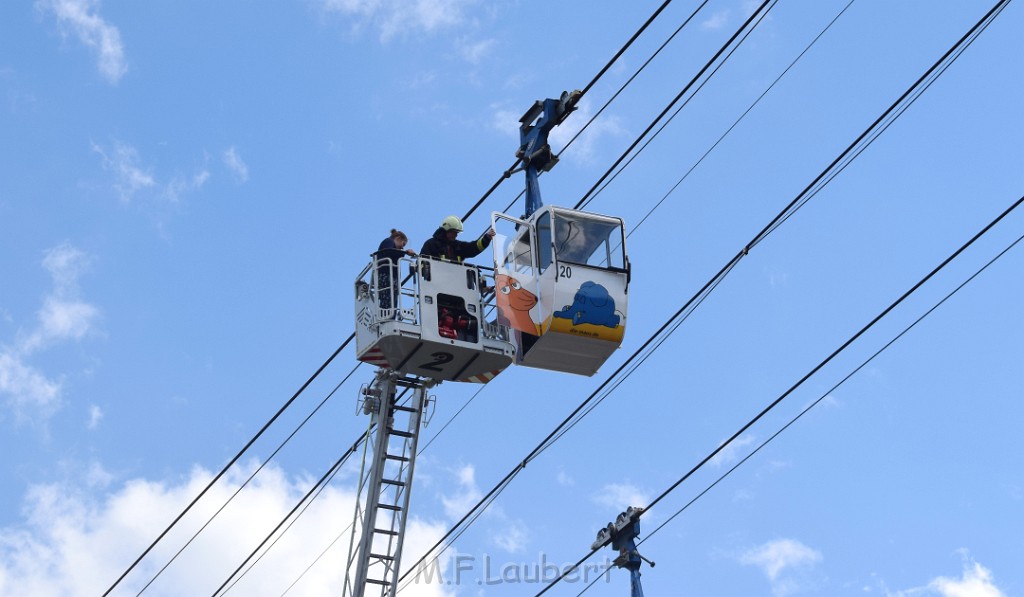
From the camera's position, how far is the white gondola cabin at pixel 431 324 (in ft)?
101

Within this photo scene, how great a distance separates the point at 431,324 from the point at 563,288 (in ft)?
7.41

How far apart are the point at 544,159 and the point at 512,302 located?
2.51 metres

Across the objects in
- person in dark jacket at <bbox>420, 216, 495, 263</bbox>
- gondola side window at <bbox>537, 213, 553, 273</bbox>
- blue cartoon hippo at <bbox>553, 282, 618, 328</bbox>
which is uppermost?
person in dark jacket at <bbox>420, 216, 495, 263</bbox>

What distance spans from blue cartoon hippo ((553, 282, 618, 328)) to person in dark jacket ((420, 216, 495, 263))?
2393 mm

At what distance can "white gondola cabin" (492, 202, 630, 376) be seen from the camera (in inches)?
1187

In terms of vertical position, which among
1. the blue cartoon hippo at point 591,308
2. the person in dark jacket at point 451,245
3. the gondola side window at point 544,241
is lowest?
the blue cartoon hippo at point 591,308

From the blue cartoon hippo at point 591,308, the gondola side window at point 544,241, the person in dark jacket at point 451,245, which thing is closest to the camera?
the blue cartoon hippo at point 591,308

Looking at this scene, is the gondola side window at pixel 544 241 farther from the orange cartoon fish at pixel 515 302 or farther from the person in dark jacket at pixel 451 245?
the person in dark jacket at pixel 451 245

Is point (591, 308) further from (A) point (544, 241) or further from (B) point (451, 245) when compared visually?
(B) point (451, 245)

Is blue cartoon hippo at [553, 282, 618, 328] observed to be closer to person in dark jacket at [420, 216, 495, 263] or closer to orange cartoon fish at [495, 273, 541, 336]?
orange cartoon fish at [495, 273, 541, 336]

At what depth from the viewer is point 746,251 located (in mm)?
28562

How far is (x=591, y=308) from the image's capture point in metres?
30.2

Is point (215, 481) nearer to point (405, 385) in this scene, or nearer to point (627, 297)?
point (405, 385)

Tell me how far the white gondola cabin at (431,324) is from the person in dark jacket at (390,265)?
16 millimetres
